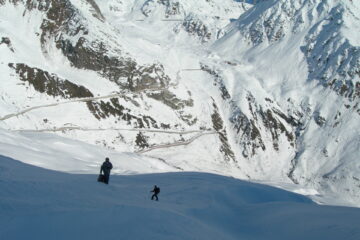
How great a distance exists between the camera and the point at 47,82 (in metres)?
56.3

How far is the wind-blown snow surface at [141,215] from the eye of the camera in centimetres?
852

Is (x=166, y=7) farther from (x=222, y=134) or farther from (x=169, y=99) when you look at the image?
(x=222, y=134)

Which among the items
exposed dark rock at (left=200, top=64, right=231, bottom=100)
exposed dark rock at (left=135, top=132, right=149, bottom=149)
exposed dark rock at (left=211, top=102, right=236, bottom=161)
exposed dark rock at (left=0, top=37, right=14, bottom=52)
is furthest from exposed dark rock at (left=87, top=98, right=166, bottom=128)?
exposed dark rock at (left=200, top=64, right=231, bottom=100)

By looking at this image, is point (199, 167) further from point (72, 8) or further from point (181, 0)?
point (181, 0)

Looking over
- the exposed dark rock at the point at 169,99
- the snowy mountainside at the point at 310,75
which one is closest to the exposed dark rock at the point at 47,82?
the exposed dark rock at the point at 169,99

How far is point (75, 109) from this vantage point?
56.1 metres

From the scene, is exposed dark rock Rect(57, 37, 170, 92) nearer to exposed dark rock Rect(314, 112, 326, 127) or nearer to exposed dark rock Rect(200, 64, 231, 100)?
exposed dark rock Rect(200, 64, 231, 100)

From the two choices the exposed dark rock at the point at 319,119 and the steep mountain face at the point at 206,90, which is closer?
the steep mountain face at the point at 206,90

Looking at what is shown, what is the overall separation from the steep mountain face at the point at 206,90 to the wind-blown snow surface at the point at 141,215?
116 ft

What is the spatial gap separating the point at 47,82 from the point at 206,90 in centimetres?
4175

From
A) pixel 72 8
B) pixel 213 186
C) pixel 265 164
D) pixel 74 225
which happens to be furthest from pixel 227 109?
pixel 74 225

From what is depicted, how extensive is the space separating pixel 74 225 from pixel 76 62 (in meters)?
64.1

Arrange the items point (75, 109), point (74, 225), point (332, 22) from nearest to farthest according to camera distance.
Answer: point (74, 225), point (75, 109), point (332, 22)

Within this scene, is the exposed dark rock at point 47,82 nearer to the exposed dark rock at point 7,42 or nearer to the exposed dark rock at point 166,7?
the exposed dark rock at point 7,42
